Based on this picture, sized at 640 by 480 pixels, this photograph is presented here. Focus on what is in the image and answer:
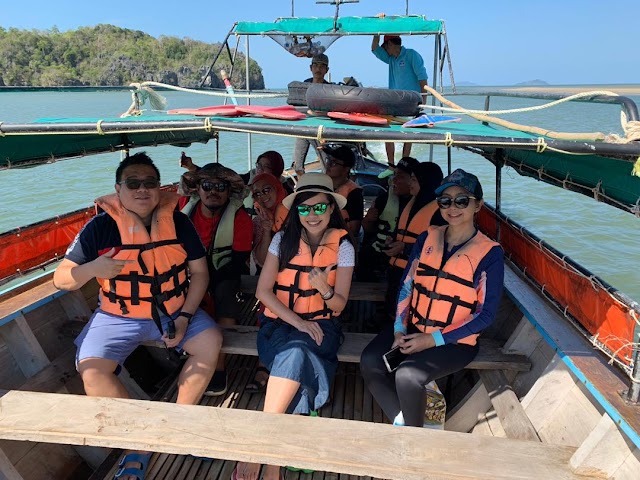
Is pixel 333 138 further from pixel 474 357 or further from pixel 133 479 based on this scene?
pixel 133 479

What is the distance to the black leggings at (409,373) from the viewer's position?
2.19 meters

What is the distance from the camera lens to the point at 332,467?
5.52 ft

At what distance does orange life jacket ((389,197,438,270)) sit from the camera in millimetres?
3189

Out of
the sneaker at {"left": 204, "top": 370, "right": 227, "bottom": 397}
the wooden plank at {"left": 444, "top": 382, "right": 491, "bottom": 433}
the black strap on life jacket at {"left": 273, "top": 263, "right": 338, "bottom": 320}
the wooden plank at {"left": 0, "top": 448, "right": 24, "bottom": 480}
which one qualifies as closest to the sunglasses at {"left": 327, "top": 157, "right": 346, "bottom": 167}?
the black strap on life jacket at {"left": 273, "top": 263, "right": 338, "bottom": 320}

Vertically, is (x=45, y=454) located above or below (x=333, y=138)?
below

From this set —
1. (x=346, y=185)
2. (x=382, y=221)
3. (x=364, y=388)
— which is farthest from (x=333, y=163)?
(x=364, y=388)

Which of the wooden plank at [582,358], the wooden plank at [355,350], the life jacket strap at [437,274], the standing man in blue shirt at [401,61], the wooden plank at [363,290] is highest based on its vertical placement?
the standing man in blue shirt at [401,61]

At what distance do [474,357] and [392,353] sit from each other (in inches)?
18.0

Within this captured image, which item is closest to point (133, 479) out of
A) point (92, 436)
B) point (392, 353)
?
point (92, 436)

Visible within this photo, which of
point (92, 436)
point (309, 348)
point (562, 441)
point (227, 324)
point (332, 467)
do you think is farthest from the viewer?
point (227, 324)

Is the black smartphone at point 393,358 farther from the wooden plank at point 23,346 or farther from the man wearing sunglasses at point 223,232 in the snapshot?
the wooden plank at point 23,346

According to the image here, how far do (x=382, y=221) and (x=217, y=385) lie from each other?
67.1 inches

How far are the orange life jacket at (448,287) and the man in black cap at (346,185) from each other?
1238 mm

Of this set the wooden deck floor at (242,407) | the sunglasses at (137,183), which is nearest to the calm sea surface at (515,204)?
the wooden deck floor at (242,407)
